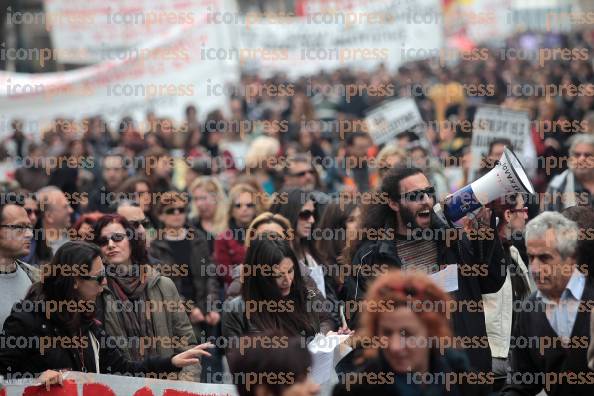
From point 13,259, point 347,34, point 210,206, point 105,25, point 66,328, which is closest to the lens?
point 66,328

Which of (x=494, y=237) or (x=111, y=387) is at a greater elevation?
(x=494, y=237)

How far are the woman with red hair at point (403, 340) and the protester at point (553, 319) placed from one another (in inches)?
36.6

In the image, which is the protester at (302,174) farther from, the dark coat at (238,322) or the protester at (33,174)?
the dark coat at (238,322)

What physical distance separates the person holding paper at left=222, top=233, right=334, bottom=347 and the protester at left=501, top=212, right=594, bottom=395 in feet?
4.54

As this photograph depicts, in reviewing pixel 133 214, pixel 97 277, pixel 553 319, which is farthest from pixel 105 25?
pixel 553 319

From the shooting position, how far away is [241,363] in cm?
477

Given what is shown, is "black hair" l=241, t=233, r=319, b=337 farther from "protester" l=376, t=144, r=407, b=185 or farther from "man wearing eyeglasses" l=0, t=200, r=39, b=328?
"protester" l=376, t=144, r=407, b=185

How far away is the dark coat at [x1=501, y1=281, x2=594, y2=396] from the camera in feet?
18.7

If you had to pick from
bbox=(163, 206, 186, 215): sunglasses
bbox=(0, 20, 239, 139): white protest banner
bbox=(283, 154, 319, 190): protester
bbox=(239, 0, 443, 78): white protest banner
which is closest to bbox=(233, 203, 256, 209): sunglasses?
bbox=(163, 206, 186, 215): sunglasses

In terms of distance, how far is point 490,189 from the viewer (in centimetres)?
639

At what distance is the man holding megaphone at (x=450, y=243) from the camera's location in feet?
21.1

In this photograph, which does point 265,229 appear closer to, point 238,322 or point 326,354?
point 238,322

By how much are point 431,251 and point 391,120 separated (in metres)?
6.41

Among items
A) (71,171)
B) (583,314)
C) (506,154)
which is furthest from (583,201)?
(71,171)
